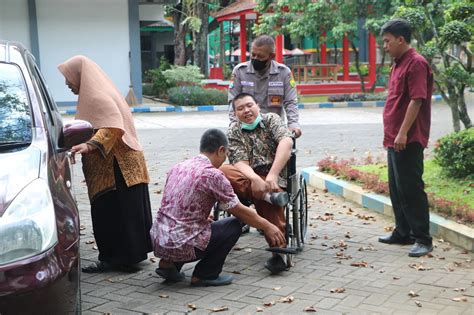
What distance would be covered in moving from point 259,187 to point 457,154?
3155 millimetres

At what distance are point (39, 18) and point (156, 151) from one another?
1135cm

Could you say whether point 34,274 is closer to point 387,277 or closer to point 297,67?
point 387,277

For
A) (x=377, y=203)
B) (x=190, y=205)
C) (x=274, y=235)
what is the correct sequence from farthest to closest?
(x=377, y=203) → (x=274, y=235) → (x=190, y=205)

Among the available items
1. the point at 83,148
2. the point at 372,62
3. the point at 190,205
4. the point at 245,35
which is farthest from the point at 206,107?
the point at 190,205

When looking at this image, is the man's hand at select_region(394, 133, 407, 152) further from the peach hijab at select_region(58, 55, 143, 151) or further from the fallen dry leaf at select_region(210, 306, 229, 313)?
the peach hijab at select_region(58, 55, 143, 151)

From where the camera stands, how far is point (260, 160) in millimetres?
5305

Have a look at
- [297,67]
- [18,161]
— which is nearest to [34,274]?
[18,161]

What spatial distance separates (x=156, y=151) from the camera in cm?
1204

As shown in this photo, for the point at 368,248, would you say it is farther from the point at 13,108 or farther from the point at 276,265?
the point at 13,108

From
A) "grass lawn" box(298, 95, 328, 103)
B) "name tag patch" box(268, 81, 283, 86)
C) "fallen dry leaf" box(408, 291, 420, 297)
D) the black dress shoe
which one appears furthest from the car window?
"grass lawn" box(298, 95, 328, 103)

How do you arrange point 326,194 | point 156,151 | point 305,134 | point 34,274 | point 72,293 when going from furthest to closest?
point 305,134 → point 156,151 → point 326,194 → point 72,293 → point 34,274

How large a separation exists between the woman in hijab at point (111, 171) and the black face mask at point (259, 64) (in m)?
1.39

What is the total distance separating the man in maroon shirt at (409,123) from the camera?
17.4 feet

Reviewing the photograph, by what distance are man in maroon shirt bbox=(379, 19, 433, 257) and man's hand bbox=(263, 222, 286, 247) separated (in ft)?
4.43
